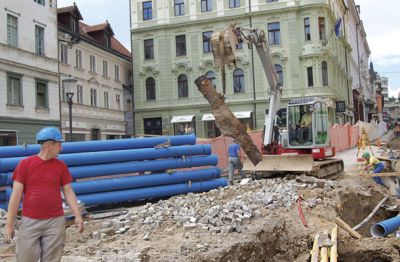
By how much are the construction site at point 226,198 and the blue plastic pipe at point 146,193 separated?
0.08ft

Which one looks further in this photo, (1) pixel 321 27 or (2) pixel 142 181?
(1) pixel 321 27

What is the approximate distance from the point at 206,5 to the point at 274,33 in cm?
622

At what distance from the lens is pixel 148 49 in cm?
4206

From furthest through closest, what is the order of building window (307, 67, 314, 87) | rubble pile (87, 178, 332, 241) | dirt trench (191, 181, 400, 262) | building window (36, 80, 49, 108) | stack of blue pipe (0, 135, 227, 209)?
building window (307, 67, 314, 87) < building window (36, 80, 49, 108) < stack of blue pipe (0, 135, 227, 209) < rubble pile (87, 178, 332, 241) < dirt trench (191, 181, 400, 262)

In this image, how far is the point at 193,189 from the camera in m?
12.5

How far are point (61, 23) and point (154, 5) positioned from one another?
422 inches

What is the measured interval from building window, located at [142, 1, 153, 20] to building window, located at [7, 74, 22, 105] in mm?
18443

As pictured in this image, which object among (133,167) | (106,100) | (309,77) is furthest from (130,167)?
(309,77)

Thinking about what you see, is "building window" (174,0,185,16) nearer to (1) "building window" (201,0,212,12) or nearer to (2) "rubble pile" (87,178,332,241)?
(1) "building window" (201,0,212,12)

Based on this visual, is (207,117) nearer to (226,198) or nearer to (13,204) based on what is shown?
(226,198)

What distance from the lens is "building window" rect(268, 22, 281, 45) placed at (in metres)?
38.6

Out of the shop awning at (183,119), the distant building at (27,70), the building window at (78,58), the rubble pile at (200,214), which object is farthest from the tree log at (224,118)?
the shop awning at (183,119)

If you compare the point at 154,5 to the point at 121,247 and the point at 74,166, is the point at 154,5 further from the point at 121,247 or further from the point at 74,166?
the point at 121,247

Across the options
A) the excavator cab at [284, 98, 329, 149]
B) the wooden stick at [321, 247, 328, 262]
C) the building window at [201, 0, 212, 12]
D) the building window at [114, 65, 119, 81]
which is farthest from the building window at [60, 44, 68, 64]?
the wooden stick at [321, 247, 328, 262]
